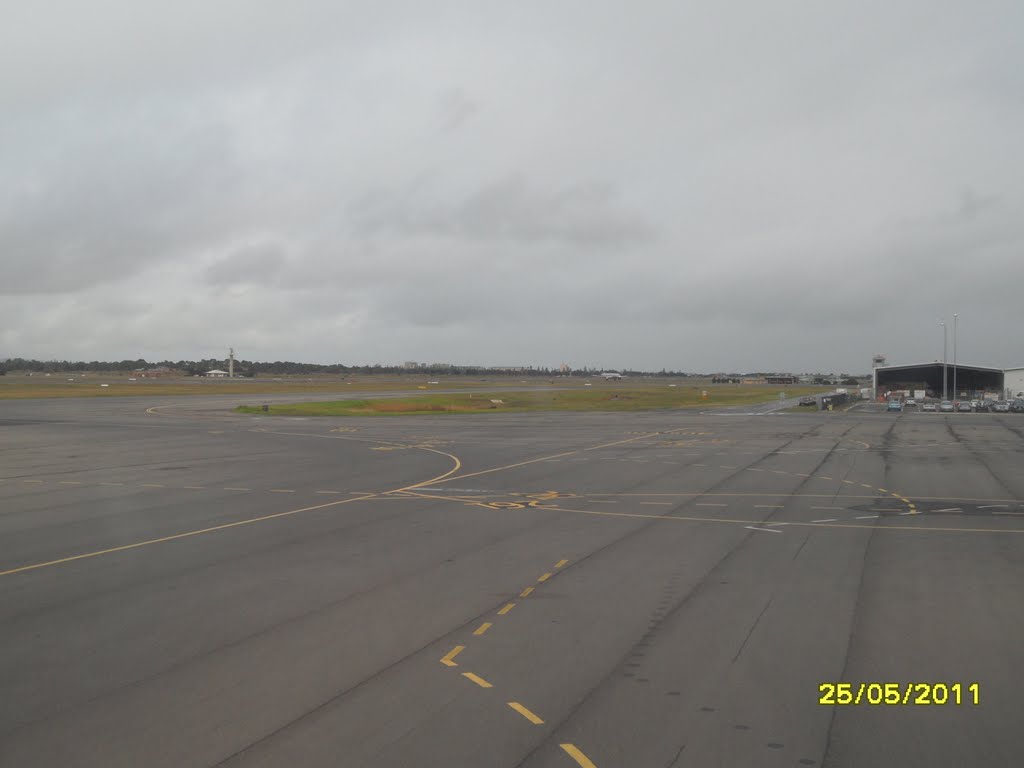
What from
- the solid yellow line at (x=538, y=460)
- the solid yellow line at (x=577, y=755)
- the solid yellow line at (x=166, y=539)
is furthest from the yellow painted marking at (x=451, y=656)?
the solid yellow line at (x=538, y=460)

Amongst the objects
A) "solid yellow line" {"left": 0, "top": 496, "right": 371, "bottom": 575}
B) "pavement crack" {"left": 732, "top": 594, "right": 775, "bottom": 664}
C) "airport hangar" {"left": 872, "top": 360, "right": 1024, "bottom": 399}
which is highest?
"airport hangar" {"left": 872, "top": 360, "right": 1024, "bottom": 399}

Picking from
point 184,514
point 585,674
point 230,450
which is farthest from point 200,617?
point 230,450

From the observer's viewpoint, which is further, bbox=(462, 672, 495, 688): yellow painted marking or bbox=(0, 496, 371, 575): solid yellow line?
bbox=(0, 496, 371, 575): solid yellow line

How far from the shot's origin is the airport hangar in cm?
11600

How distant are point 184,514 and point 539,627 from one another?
13.5 m

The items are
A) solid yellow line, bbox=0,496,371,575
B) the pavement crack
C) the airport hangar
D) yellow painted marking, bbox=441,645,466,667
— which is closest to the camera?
yellow painted marking, bbox=441,645,466,667

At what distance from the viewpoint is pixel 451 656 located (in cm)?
979
